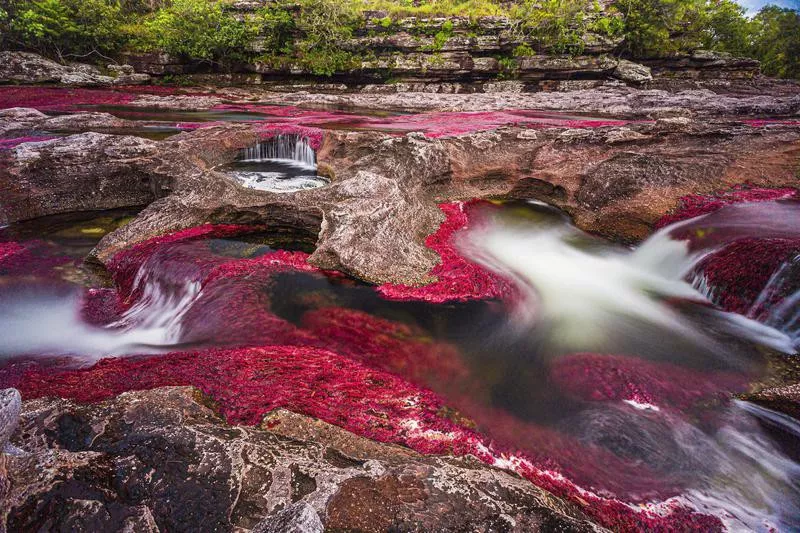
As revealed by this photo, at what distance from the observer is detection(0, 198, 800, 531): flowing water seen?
3.74 m

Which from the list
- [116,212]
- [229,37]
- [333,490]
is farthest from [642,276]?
[229,37]

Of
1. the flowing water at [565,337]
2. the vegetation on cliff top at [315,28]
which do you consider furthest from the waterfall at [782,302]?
the vegetation on cliff top at [315,28]

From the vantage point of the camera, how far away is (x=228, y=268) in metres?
6.46

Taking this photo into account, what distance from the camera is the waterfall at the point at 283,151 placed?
13737mm

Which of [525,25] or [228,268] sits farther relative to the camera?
→ [525,25]

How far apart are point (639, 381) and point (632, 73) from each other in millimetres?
36258

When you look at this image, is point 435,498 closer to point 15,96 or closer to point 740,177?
point 740,177

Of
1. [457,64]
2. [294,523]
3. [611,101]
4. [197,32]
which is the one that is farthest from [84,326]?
[197,32]

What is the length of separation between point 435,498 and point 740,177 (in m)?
11.3

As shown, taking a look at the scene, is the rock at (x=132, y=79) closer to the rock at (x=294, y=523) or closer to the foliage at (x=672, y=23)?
the rock at (x=294, y=523)

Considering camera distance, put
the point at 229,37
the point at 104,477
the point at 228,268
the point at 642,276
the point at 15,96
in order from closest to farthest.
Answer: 1. the point at 104,477
2. the point at 228,268
3. the point at 642,276
4. the point at 15,96
5. the point at 229,37

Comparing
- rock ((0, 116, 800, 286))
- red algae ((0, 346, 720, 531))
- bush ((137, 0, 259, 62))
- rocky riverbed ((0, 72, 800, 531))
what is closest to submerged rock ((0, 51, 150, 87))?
bush ((137, 0, 259, 62))

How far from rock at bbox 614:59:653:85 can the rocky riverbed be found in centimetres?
2436

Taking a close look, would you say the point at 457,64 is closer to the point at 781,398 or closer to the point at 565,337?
the point at 565,337
